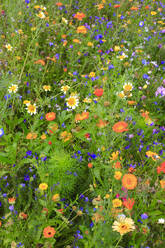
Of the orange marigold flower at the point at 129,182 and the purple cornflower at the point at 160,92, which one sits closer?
the orange marigold flower at the point at 129,182

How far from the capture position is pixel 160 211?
5.21 feet

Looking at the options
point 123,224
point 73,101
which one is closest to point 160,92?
point 73,101

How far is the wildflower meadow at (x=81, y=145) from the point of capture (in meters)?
1.44

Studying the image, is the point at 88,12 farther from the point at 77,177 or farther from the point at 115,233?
the point at 115,233

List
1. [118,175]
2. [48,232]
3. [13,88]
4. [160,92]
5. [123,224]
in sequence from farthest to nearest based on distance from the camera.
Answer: [160,92]
[13,88]
[118,175]
[48,232]
[123,224]

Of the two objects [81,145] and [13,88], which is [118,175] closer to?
[81,145]

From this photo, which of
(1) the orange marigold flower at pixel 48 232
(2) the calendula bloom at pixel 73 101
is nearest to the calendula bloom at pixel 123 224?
(1) the orange marigold flower at pixel 48 232

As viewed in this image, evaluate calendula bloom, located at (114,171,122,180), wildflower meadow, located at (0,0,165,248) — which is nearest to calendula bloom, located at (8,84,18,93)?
wildflower meadow, located at (0,0,165,248)

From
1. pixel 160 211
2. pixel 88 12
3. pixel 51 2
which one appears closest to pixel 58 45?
pixel 51 2

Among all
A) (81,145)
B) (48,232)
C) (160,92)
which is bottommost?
(48,232)

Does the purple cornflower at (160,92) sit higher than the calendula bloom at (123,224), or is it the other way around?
the purple cornflower at (160,92)

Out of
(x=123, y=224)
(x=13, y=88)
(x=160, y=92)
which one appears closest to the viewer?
(x=123, y=224)

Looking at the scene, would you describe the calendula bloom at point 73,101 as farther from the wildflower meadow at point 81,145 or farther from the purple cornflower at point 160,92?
the purple cornflower at point 160,92

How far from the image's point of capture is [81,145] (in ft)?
7.12
